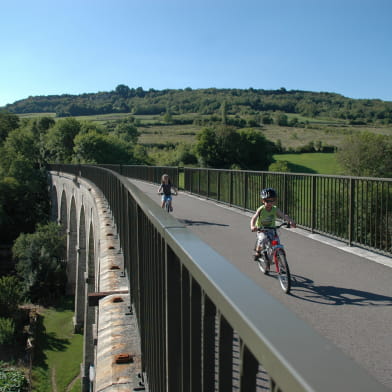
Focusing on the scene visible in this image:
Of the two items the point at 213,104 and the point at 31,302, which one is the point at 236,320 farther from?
the point at 213,104

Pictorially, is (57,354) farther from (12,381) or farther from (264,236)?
(264,236)

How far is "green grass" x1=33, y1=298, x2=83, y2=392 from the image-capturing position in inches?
1067

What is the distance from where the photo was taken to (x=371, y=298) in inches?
214

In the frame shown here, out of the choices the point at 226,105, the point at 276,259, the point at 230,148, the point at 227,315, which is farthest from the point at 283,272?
the point at 226,105

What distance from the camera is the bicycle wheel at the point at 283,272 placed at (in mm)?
5738

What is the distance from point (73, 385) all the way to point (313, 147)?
251ft

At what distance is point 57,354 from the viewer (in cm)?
2978

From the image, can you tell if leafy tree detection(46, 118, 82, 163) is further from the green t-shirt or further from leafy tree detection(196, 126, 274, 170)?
the green t-shirt

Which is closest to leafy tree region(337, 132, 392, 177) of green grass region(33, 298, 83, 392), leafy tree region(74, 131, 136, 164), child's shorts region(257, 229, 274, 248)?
green grass region(33, 298, 83, 392)

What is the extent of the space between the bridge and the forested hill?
13537cm

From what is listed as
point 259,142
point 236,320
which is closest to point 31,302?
point 236,320

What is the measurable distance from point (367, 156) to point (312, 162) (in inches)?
1064

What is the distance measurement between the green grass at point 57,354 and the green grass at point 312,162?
4601 cm

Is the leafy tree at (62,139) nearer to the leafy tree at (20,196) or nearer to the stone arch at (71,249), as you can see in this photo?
the leafy tree at (20,196)
